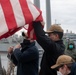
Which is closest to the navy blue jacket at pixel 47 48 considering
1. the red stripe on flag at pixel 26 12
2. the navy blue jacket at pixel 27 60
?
the red stripe on flag at pixel 26 12

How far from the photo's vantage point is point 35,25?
14.3ft

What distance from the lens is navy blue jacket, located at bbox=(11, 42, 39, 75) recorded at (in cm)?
541

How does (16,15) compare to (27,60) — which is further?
(27,60)

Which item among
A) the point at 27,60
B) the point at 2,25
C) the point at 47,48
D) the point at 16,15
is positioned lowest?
the point at 27,60

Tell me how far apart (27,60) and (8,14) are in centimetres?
124

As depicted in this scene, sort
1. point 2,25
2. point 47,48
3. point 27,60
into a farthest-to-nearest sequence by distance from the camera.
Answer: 1. point 27,60
2. point 47,48
3. point 2,25

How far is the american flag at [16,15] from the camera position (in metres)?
4.34

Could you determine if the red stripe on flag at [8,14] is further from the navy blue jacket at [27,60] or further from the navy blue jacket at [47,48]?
the navy blue jacket at [27,60]

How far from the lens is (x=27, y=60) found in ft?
17.9

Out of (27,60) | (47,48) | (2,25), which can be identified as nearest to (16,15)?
(2,25)

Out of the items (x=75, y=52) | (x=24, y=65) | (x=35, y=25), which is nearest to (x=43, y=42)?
(x=35, y=25)

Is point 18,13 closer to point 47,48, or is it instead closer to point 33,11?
point 33,11

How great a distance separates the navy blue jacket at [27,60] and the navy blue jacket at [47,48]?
0.68 meters

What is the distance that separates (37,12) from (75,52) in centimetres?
350
